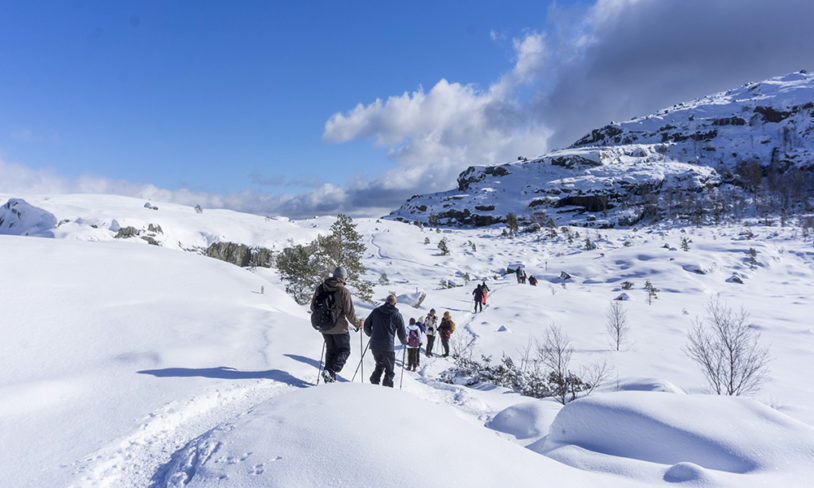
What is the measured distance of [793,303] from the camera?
22.1 meters

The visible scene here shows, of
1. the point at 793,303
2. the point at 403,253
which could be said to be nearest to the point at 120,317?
the point at 793,303

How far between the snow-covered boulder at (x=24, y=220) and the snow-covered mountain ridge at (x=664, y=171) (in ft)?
247

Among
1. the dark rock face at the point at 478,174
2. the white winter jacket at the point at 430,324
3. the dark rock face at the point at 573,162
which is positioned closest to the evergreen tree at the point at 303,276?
the white winter jacket at the point at 430,324

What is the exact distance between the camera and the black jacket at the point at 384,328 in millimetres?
5625

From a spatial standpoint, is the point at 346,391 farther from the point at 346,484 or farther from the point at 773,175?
the point at 773,175

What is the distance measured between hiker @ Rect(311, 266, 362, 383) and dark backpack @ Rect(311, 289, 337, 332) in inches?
2.4

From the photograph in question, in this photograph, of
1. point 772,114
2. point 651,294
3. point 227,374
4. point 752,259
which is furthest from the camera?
point 772,114

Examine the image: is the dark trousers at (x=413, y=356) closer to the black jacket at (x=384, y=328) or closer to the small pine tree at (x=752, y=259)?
the black jacket at (x=384, y=328)

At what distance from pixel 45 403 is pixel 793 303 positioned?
33.7m

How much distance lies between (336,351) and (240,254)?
2203 cm

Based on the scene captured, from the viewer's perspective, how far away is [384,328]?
A: 18.6 feet

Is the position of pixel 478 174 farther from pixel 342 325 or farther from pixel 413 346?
pixel 342 325

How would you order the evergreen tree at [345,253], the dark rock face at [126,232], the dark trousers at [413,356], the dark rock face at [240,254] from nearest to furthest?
the dark trousers at [413,356], the evergreen tree at [345,253], the dark rock face at [126,232], the dark rock face at [240,254]

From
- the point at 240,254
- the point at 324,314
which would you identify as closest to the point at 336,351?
the point at 324,314
